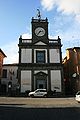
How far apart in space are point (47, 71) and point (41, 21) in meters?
11.8

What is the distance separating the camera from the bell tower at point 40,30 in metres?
50.8

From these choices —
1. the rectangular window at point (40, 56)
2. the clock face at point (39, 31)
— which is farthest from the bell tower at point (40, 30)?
the rectangular window at point (40, 56)

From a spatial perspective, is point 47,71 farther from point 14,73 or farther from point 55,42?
point 14,73

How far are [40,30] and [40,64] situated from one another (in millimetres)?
8179

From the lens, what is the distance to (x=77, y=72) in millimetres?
50594

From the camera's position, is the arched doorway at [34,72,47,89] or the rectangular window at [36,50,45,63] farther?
the rectangular window at [36,50,45,63]

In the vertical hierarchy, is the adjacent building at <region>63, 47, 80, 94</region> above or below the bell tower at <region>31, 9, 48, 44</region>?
below

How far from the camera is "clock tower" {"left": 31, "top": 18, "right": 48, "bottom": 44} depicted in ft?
167

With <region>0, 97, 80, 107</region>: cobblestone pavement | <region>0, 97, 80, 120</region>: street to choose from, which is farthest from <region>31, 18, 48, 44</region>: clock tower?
<region>0, 97, 80, 120</region>: street

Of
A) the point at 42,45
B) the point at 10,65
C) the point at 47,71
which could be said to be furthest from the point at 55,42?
the point at 10,65
